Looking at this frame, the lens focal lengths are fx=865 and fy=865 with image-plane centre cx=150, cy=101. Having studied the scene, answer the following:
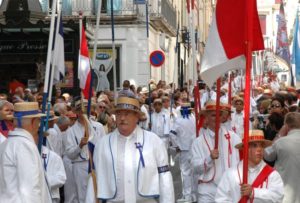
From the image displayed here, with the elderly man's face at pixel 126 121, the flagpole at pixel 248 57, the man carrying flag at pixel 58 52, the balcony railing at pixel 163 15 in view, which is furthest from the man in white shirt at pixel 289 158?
the balcony railing at pixel 163 15

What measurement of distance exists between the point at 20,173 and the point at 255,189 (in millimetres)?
2017

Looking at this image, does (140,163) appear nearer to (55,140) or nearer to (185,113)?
(55,140)


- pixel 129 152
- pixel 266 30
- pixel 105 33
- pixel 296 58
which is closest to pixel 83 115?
pixel 129 152

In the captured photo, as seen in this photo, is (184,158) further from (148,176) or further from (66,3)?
(66,3)

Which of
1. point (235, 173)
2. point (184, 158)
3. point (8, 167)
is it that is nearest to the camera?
point (8, 167)

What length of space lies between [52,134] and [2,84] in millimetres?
16208

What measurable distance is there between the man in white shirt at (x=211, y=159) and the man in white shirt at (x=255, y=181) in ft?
4.77

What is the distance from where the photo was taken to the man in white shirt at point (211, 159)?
9211mm

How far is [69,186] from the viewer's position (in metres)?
12.6

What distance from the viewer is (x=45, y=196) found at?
7.06 m

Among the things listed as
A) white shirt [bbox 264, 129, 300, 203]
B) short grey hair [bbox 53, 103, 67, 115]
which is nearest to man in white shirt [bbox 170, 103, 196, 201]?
short grey hair [bbox 53, 103, 67, 115]

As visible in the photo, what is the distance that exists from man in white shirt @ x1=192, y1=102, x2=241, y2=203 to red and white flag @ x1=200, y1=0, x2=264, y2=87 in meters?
1.25

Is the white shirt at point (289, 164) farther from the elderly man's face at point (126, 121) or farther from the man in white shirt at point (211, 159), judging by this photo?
the elderly man's face at point (126, 121)

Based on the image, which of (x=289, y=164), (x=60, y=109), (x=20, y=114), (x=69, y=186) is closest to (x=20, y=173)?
(x=20, y=114)
